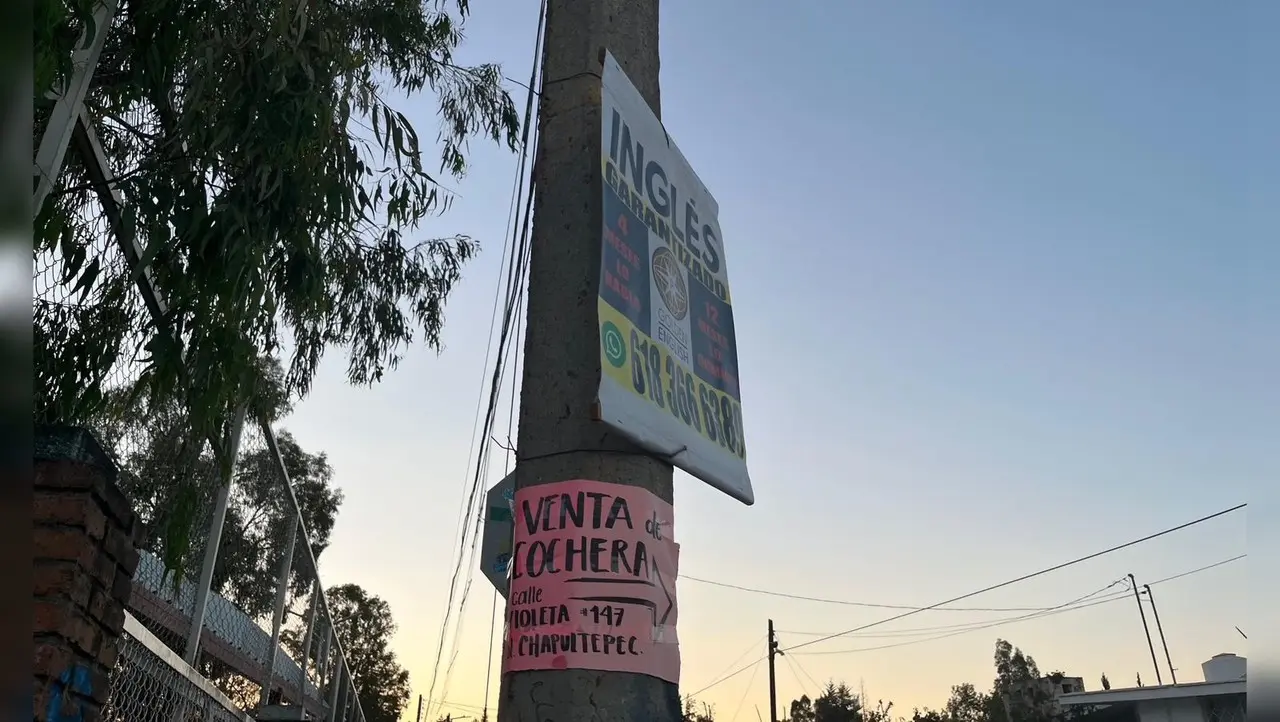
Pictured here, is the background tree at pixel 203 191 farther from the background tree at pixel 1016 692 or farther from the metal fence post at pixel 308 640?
the background tree at pixel 1016 692

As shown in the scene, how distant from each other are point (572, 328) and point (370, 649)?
3380cm

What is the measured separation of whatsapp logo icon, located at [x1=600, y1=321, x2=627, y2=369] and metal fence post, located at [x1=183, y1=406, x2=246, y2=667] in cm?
253

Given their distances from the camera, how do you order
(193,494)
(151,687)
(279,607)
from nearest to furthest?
1. (151,687)
2. (193,494)
3. (279,607)

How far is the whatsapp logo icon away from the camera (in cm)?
260

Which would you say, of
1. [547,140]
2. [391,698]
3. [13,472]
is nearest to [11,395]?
[13,472]

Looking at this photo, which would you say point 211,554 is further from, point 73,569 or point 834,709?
point 834,709

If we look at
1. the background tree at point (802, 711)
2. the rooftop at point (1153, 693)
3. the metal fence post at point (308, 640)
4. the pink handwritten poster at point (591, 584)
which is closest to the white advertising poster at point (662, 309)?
the pink handwritten poster at point (591, 584)

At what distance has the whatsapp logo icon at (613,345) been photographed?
260 cm

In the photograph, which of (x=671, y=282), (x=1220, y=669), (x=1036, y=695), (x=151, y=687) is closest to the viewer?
(x=671, y=282)

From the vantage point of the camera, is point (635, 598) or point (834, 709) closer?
point (635, 598)

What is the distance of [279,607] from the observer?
20.7ft

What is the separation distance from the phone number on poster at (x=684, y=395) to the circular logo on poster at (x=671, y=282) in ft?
0.70

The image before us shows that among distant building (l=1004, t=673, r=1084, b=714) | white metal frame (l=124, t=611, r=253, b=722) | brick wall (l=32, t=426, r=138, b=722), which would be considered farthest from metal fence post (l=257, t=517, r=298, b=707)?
distant building (l=1004, t=673, r=1084, b=714)

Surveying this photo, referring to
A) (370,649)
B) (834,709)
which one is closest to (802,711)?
(834,709)
